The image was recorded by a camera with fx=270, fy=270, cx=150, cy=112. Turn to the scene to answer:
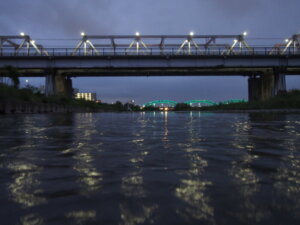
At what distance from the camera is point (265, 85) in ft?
163

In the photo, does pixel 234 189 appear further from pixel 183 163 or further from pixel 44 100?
pixel 44 100

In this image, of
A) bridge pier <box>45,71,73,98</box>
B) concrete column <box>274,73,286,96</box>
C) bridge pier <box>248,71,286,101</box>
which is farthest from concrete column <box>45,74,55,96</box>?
concrete column <box>274,73,286,96</box>

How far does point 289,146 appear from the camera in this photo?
364 cm

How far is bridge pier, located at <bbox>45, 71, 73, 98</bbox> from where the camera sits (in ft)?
146

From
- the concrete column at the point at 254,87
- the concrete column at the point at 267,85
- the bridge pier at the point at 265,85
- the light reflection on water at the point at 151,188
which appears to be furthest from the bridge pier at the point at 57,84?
the light reflection on water at the point at 151,188

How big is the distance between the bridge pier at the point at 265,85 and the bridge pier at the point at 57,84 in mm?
34154

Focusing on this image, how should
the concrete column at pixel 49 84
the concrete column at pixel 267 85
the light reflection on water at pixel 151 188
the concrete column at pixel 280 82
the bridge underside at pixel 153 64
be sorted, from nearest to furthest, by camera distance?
the light reflection on water at pixel 151 188 < the bridge underside at pixel 153 64 < the concrete column at pixel 49 84 < the concrete column at pixel 280 82 < the concrete column at pixel 267 85

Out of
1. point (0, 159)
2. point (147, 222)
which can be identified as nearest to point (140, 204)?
point (147, 222)

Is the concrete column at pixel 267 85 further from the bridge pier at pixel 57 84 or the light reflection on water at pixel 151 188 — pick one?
the light reflection on water at pixel 151 188

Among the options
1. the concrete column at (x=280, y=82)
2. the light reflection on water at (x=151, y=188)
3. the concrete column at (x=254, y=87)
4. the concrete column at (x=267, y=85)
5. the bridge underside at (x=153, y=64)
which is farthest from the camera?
the concrete column at (x=254, y=87)

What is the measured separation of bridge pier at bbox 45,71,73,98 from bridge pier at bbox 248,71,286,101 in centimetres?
3415

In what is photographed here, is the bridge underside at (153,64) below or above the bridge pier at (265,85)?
above

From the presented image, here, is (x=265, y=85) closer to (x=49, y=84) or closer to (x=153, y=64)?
(x=153, y=64)

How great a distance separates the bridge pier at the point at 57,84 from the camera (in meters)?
44.5
